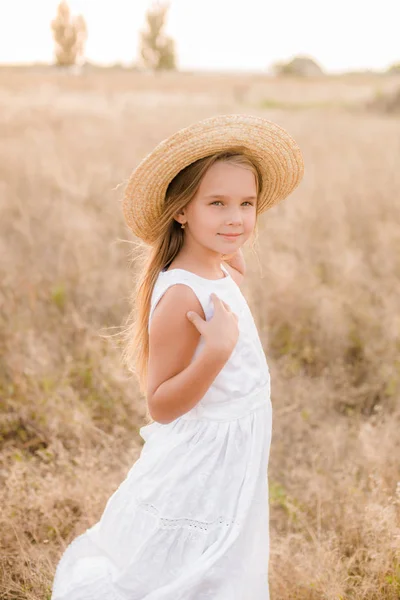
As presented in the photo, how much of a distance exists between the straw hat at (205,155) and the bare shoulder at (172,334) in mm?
288

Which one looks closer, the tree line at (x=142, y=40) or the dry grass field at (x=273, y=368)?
the dry grass field at (x=273, y=368)

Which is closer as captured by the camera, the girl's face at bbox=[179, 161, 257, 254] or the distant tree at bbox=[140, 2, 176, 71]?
the girl's face at bbox=[179, 161, 257, 254]

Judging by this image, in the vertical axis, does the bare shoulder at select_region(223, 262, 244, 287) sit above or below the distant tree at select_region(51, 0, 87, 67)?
below

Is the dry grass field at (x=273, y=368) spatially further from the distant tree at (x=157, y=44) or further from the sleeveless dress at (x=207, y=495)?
the distant tree at (x=157, y=44)

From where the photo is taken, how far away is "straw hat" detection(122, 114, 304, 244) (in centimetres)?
155

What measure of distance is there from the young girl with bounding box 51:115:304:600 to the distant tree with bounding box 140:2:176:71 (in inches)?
1891

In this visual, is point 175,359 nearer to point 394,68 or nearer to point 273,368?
point 273,368

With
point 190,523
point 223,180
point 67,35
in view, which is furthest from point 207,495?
point 67,35

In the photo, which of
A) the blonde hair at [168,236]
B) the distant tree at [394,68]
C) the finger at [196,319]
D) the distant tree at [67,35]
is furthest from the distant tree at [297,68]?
the finger at [196,319]

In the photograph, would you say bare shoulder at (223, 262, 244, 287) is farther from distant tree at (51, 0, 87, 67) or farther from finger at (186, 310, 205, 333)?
distant tree at (51, 0, 87, 67)

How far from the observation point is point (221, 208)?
5.28 ft

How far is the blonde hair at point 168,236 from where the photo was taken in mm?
1617

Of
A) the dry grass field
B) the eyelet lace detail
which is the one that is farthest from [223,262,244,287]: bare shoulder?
the eyelet lace detail

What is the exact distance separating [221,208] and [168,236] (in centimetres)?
21
